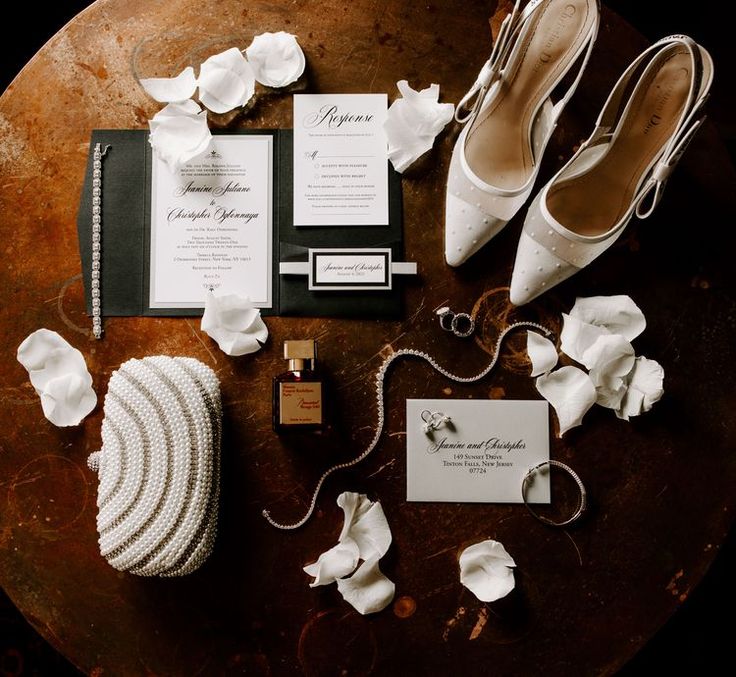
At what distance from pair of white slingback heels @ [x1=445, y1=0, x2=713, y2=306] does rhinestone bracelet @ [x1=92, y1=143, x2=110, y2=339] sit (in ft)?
1.73

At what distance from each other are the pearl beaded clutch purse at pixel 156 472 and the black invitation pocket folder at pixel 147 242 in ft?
0.44

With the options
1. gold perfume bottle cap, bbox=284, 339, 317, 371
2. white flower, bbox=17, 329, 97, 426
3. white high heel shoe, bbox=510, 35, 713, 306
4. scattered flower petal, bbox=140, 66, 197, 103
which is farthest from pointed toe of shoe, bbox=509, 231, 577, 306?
white flower, bbox=17, 329, 97, 426

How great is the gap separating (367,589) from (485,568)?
176 mm

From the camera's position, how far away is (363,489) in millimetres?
869

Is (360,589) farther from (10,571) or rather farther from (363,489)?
(10,571)

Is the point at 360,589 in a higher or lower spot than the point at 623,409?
lower

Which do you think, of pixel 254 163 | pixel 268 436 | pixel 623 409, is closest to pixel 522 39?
pixel 254 163

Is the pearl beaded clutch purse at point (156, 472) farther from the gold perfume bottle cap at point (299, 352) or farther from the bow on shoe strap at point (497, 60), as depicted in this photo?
the bow on shoe strap at point (497, 60)

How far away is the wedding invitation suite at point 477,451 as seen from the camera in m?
0.87

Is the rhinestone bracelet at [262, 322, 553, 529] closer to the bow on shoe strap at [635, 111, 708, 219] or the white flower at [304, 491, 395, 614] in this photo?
the white flower at [304, 491, 395, 614]

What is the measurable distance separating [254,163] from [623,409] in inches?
26.4

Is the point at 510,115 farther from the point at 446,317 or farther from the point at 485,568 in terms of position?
the point at 485,568

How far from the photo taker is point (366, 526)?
85 cm

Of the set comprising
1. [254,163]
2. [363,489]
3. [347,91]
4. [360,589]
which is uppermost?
[347,91]
